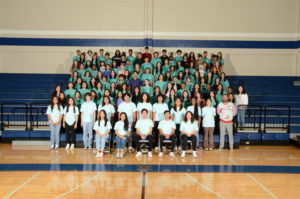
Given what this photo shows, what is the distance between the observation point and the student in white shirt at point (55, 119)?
418 inches

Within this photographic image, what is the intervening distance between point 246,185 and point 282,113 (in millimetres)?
7241

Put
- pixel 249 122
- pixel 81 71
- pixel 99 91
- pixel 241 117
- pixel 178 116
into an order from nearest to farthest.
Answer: pixel 178 116, pixel 99 91, pixel 241 117, pixel 249 122, pixel 81 71

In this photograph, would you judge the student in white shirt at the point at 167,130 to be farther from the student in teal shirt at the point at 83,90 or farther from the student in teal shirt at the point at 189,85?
the student in teal shirt at the point at 83,90

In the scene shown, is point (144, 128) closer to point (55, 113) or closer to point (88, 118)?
point (88, 118)

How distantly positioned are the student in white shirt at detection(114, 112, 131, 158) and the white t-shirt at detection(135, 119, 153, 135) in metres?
0.35

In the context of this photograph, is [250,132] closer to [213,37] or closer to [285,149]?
[285,149]

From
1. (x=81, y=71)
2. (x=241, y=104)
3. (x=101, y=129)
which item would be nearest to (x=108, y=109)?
(x=101, y=129)

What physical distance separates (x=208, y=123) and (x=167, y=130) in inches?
58.6

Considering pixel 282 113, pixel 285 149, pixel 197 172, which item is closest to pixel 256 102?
pixel 282 113

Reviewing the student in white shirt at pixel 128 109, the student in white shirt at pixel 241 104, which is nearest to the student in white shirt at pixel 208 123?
the student in white shirt at pixel 241 104

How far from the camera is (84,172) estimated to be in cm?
802

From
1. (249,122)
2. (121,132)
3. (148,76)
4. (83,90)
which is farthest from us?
(249,122)

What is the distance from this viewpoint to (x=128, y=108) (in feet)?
34.4

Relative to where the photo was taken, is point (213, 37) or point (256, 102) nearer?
point (256, 102)
